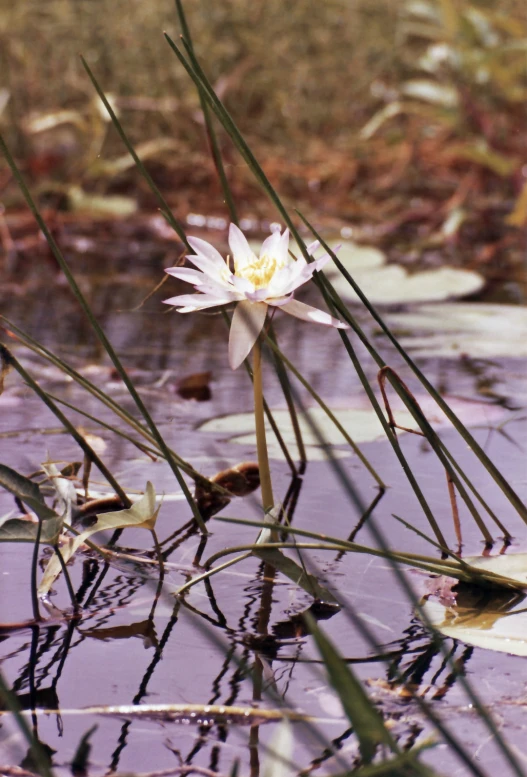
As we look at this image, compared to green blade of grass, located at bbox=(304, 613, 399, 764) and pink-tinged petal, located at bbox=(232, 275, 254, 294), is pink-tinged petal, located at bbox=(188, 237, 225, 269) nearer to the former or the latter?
pink-tinged petal, located at bbox=(232, 275, 254, 294)

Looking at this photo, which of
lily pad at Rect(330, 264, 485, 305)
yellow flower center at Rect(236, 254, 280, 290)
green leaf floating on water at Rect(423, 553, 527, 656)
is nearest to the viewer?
green leaf floating on water at Rect(423, 553, 527, 656)

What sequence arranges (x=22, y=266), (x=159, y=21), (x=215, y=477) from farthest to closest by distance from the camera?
1. (x=159, y=21)
2. (x=22, y=266)
3. (x=215, y=477)

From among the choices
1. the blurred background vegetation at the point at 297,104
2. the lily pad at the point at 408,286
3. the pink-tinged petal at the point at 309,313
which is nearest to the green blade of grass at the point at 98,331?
the pink-tinged petal at the point at 309,313

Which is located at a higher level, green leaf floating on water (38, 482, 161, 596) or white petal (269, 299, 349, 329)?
white petal (269, 299, 349, 329)

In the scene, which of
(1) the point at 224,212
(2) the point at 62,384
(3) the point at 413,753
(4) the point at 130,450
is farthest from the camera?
(1) the point at 224,212

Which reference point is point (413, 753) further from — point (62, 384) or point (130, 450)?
point (62, 384)

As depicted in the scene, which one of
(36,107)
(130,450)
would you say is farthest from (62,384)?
(36,107)

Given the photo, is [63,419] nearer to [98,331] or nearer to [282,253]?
[98,331]

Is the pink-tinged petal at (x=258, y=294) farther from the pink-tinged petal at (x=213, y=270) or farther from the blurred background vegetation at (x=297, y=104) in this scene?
the blurred background vegetation at (x=297, y=104)

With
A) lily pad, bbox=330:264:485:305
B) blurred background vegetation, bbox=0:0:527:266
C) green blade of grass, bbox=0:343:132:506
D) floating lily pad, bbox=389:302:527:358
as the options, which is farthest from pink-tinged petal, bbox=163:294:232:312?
blurred background vegetation, bbox=0:0:527:266
